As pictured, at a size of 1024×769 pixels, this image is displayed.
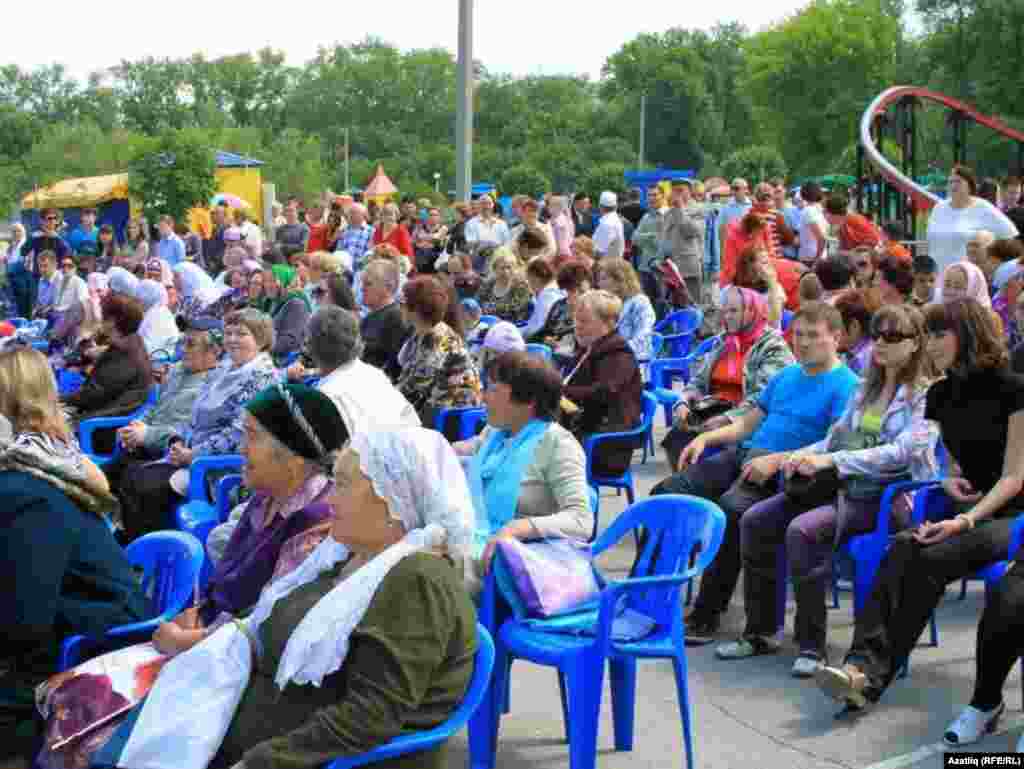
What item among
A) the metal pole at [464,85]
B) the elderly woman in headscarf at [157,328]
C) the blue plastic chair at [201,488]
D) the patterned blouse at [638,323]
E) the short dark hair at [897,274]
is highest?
the metal pole at [464,85]

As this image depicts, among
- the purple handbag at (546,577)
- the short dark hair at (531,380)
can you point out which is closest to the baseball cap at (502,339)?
the short dark hair at (531,380)

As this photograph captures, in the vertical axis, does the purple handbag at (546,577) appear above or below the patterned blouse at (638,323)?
below

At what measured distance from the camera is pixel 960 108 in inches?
789

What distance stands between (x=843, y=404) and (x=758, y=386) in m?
0.69

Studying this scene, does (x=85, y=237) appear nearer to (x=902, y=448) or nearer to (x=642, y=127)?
(x=902, y=448)

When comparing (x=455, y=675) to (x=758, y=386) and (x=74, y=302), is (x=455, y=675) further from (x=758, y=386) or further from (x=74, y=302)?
(x=74, y=302)

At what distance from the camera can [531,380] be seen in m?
4.96

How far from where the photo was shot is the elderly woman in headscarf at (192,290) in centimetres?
1205

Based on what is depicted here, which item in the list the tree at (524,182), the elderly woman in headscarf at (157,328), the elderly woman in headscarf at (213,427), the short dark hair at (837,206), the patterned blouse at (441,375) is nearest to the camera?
the elderly woman in headscarf at (213,427)

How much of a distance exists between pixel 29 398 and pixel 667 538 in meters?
2.08

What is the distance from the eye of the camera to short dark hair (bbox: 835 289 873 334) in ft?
22.5

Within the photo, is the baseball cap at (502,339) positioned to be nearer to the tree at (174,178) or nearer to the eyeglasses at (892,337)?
the eyeglasses at (892,337)

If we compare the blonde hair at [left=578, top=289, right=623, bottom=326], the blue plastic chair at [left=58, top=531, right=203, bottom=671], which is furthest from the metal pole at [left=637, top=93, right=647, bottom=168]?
the blue plastic chair at [left=58, top=531, right=203, bottom=671]

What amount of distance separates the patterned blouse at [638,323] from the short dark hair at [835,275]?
123 centimetres
